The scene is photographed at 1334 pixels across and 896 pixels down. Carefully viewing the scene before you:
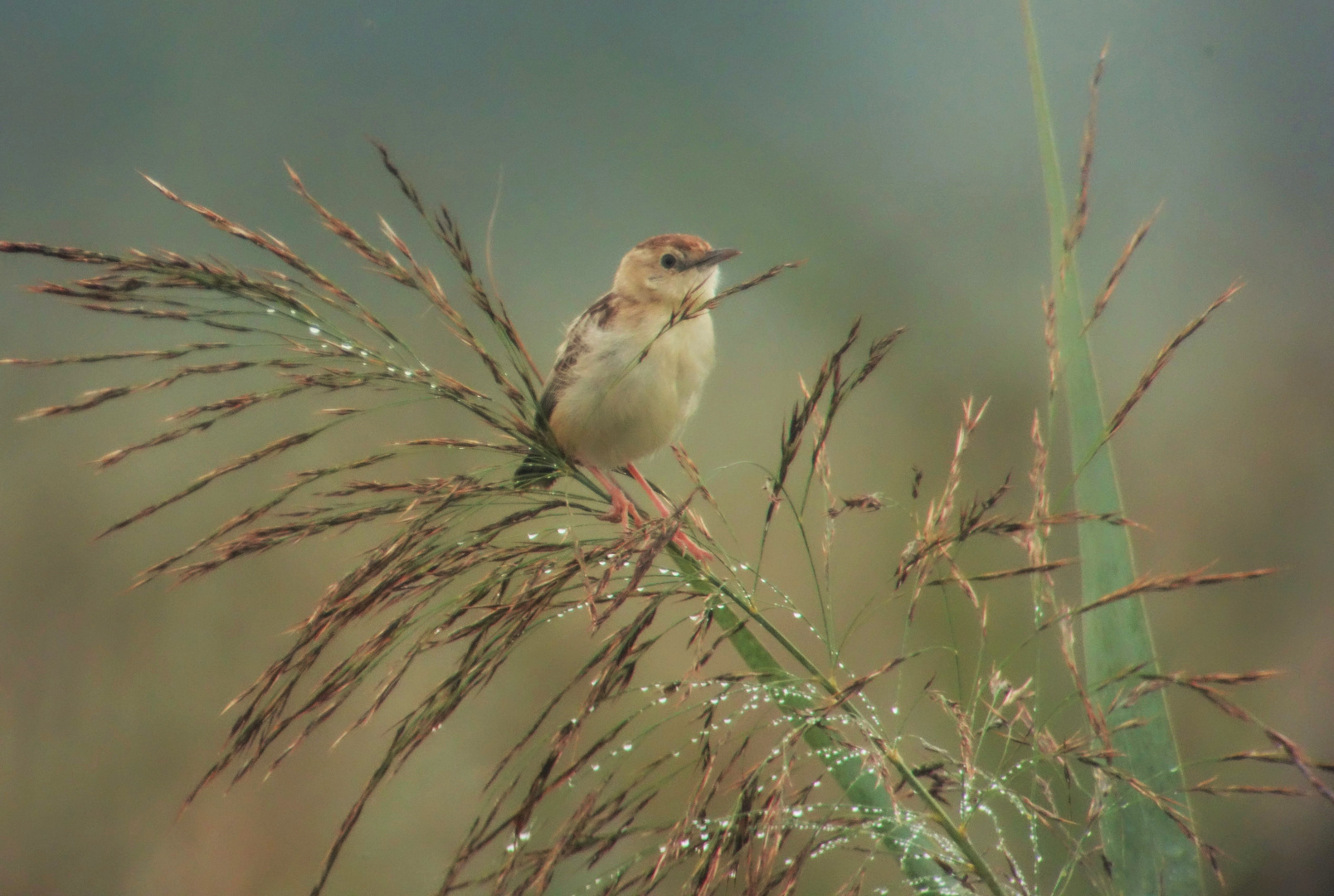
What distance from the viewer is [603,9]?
6.31 ft

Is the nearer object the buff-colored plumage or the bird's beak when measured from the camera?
the buff-colored plumage

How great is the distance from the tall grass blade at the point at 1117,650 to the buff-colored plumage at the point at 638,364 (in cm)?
53

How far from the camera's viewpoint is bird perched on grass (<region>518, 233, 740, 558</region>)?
1.40 m

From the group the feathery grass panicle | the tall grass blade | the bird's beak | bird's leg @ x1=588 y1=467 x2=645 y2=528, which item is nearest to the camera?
the feathery grass panicle

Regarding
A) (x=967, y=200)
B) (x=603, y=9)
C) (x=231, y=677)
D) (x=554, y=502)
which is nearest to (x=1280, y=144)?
(x=967, y=200)

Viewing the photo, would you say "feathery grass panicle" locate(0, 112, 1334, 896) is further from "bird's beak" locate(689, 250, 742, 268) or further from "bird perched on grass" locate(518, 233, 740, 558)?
"bird's beak" locate(689, 250, 742, 268)

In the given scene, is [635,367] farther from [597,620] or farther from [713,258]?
[597,620]

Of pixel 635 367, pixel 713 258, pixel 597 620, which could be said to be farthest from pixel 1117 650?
pixel 713 258

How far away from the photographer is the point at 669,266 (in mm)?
1558

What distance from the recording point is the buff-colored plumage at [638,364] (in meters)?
1.40

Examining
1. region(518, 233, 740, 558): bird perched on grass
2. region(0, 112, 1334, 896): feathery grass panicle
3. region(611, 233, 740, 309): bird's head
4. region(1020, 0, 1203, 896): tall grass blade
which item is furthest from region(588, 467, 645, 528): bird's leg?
region(1020, 0, 1203, 896): tall grass blade

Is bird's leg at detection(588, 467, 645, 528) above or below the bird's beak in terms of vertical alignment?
below

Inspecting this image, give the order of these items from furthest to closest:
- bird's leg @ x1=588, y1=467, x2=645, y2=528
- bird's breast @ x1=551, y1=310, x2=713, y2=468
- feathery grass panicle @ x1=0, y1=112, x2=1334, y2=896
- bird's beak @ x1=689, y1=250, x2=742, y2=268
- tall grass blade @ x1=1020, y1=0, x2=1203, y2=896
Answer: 1. bird's beak @ x1=689, y1=250, x2=742, y2=268
2. bird's breast @ x1=551, y1=310, x2=713, y2=468
3. bird's leg @ x1=588, y1=467, x2=645, y2=528
4. tall grass blade @ x1=1020, y1=0, x2=1203, y2=896
5. feathery grass panicle @ x1=0, y1=112, x2=1334, y2=896

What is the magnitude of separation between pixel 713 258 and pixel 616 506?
0.49 metres
